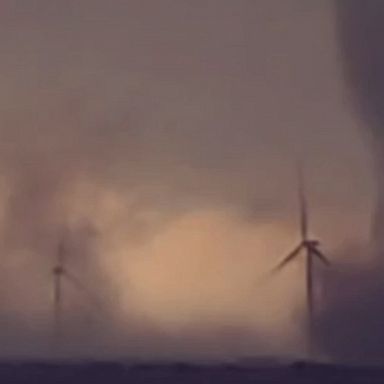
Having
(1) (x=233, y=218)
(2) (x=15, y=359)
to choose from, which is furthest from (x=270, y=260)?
(2) (x=15, y=359)

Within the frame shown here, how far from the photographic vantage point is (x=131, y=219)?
48.7 ft

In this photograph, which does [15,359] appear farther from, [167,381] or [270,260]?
[270,260]

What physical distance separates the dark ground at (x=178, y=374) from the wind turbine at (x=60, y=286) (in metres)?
0.55

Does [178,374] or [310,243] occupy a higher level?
[310,243]

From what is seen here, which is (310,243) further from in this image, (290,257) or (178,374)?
(178,374)

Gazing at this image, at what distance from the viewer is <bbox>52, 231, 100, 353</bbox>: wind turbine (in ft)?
Result: 48.1

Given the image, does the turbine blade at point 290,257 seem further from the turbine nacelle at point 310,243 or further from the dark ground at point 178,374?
the dark ground at point 178,374

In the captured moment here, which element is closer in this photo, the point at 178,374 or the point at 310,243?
the point at 178,374

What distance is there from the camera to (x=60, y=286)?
1463 centimetres

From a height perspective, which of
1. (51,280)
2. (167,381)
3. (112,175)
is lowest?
(167,381)

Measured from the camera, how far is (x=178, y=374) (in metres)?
13.9

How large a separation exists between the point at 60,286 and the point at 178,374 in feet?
5.01

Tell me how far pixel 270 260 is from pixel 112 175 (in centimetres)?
178

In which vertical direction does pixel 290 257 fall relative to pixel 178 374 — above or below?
above
